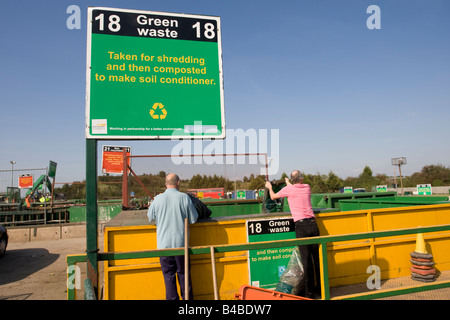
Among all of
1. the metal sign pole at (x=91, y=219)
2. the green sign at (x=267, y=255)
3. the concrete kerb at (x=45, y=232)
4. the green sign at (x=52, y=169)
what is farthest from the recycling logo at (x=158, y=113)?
the green sign at (x=52, y=169)

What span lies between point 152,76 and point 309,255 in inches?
126

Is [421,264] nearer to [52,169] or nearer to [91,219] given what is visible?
[91,219]

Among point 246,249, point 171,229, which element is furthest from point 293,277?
point 171,229

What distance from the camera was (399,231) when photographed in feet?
11.3

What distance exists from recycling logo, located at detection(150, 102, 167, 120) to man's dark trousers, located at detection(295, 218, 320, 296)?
249 centimetres

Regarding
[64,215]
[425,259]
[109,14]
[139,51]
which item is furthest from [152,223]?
[64,215]

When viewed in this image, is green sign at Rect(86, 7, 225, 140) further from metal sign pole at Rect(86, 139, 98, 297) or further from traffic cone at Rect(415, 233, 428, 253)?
traffic cone at Rect(415, 233, 428, 253)

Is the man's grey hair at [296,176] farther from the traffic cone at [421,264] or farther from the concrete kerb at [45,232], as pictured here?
the concrete kerb at [45,232]

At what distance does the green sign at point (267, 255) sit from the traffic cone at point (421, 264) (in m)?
2.16

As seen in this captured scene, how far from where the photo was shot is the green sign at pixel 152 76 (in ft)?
10.0

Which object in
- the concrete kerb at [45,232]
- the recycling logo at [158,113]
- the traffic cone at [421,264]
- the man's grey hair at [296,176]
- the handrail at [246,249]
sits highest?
the recycling logo at [158,113]

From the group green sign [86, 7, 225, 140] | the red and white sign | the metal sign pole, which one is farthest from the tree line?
the metal sign pole

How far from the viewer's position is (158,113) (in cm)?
319
